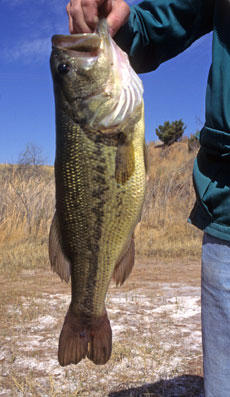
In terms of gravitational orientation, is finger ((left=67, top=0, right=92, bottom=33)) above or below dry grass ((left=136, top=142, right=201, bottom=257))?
above

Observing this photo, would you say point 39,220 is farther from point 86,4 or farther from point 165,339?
point 86,4

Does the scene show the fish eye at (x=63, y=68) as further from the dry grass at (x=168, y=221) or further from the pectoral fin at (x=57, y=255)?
the dry grass at (x=168, y=221)

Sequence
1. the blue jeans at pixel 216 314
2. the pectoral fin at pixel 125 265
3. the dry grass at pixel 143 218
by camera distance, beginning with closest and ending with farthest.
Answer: the blue jeans at pixel 216 314
the pectoral fin at pixel 125 265
the dry grass at pixel 143 218

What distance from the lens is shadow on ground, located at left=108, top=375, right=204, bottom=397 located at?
4.01 metres

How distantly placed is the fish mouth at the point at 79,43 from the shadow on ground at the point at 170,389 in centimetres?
326

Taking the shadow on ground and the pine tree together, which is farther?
the pine tree

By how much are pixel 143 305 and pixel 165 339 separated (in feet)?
4.19

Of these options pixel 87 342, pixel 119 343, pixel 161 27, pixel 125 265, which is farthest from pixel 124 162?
pixel 119 343

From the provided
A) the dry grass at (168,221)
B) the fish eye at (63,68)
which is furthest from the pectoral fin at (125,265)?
the dry grass at (168,221)

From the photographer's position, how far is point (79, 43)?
1.84 m

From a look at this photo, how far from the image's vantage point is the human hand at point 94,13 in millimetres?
1726

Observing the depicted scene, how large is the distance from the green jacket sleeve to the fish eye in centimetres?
28

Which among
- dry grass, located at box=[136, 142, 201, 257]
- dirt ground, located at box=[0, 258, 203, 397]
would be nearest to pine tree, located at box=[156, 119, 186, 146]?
dry grass, located at box=[136, 142, 201, 257]

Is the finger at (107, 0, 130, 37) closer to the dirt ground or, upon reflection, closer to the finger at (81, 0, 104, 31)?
the finger at (81, 0, 104, 31)
